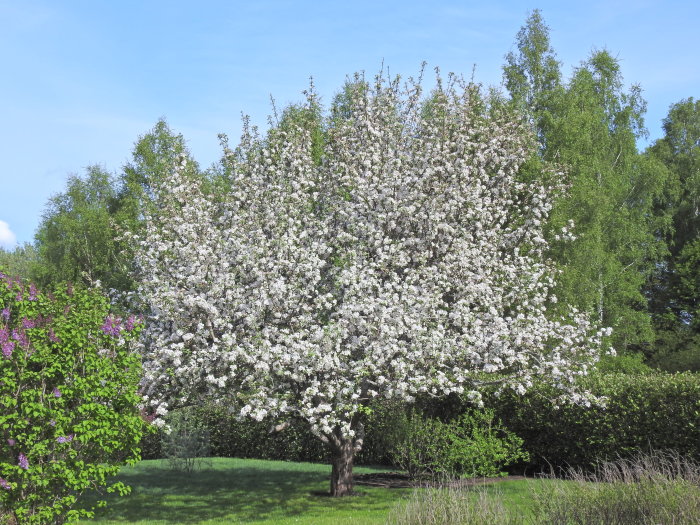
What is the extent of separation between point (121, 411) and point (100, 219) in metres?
28.1

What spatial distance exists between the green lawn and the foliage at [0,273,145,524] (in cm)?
174

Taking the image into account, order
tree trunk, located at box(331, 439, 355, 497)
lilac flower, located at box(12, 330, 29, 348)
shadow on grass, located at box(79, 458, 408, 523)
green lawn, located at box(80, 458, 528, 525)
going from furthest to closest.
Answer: tree trunk, located at box(331, 439, 355, 497)
shadow on grass, located at box(79, 458, 408, 523)
green lawn, located at box(80, 458, 528, 525)
lilac flower, located at box(12, 330, 29, 348)

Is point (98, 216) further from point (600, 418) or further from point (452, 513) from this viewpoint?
point (452, 513)

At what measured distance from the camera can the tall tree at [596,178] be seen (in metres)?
24.3

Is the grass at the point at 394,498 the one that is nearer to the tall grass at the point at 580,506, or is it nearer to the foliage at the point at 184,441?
the tall grass at the point at 580,506

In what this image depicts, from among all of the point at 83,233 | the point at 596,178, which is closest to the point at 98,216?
the point at 83,233

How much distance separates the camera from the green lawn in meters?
13.2

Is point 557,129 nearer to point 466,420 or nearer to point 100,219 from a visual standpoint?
point 466,420

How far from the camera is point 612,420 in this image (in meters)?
16.2

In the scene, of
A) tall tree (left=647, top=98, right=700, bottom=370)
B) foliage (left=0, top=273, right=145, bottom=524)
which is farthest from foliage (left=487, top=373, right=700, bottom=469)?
tall tree (left=647, top=98, right=700, bottom=370)

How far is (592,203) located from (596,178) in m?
6.59

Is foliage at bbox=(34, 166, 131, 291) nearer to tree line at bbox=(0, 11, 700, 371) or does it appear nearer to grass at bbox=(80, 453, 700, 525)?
tree line at bbox=(0, 11, 700, 371)

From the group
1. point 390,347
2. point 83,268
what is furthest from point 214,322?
point 83,268

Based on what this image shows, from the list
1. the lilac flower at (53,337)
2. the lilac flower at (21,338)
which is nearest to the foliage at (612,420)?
the lilac flower at (53,337)
